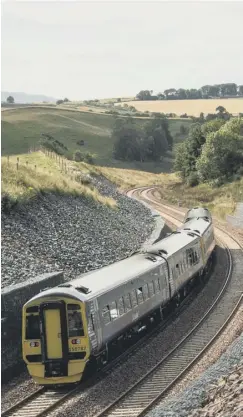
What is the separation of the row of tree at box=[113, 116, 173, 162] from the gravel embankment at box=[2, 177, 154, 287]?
83.7 m

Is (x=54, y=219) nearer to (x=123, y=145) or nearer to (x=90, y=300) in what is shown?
(x=90, y=300)

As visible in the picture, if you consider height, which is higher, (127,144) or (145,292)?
(145,292)

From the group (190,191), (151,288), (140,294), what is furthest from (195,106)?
(140,294)

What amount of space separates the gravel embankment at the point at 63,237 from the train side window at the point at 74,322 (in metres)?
6.00

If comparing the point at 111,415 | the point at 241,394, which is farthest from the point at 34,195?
the point at 241,394

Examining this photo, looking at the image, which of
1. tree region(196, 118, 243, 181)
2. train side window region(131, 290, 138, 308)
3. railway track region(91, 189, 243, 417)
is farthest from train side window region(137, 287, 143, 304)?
tree region(196, 118, 243, 181)

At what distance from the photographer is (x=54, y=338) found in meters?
17.2

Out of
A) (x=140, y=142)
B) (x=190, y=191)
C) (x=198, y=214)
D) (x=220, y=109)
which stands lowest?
(x=190, y=191)

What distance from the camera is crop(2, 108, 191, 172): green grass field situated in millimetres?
119219

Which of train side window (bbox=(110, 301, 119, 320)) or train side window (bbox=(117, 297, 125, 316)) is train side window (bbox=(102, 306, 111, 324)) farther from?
train side window (bbox=(117, 297, 125, 316))

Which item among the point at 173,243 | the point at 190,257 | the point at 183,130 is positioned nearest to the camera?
the point at 173,243

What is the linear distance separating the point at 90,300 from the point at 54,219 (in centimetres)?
1687

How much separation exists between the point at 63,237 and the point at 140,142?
101498mm

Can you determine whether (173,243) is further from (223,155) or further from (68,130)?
(68,130)
